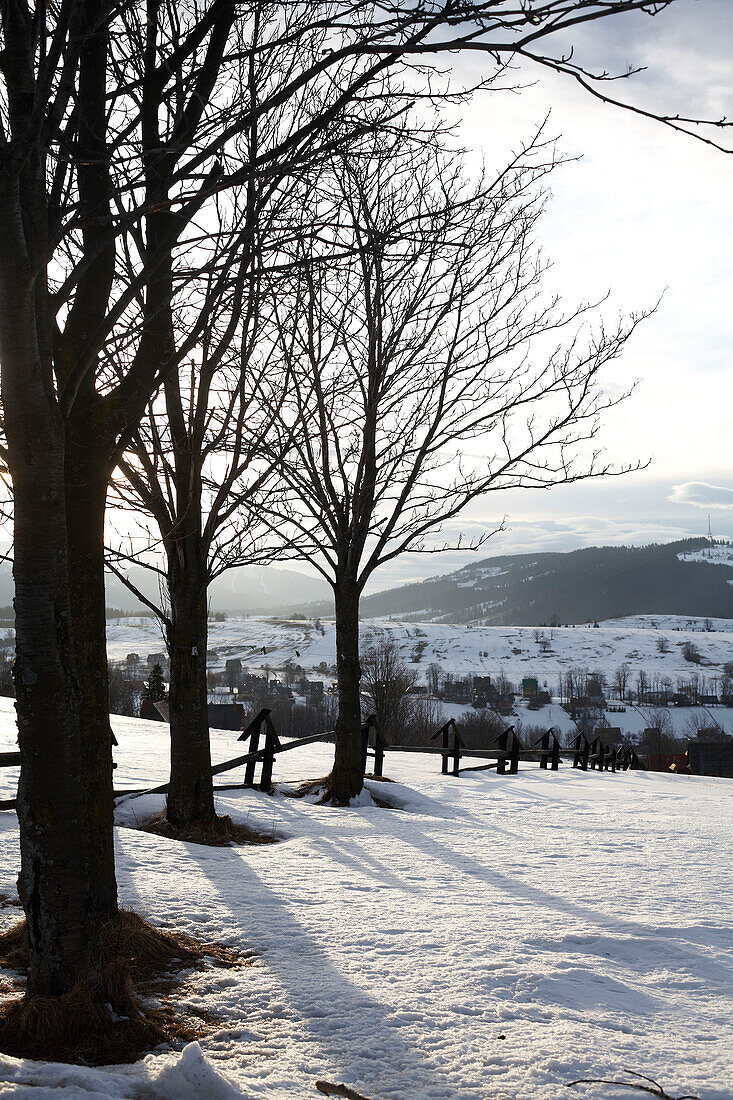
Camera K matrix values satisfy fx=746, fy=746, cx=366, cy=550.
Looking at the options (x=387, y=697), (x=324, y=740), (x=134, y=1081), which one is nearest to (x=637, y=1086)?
(x=134, y=1081)

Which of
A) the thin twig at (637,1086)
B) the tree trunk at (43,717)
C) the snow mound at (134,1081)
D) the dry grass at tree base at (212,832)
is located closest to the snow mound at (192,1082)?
the snow mound at (134,1081)

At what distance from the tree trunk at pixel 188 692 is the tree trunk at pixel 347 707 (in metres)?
2.93

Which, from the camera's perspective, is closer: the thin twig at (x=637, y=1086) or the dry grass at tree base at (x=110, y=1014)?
the thin twig at (x=637, y=1086)

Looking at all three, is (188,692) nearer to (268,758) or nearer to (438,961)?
(268,758)

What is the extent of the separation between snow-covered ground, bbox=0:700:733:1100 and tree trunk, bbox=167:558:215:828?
0.78 metres

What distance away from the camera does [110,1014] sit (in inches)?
121

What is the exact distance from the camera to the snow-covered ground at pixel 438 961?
2.79 m

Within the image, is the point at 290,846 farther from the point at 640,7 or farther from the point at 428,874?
the point at 640,7

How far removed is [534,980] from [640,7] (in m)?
4.49

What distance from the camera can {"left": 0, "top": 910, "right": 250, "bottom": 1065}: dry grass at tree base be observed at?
285cm

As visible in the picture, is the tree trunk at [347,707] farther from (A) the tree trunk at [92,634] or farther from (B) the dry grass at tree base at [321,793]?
(A) the tree trunk at [92,634]

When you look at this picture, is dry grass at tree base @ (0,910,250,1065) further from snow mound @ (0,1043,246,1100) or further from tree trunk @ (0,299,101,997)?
snow mound @ (0,1043,246,1100)

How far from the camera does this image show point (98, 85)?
410cm

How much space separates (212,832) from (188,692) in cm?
145
